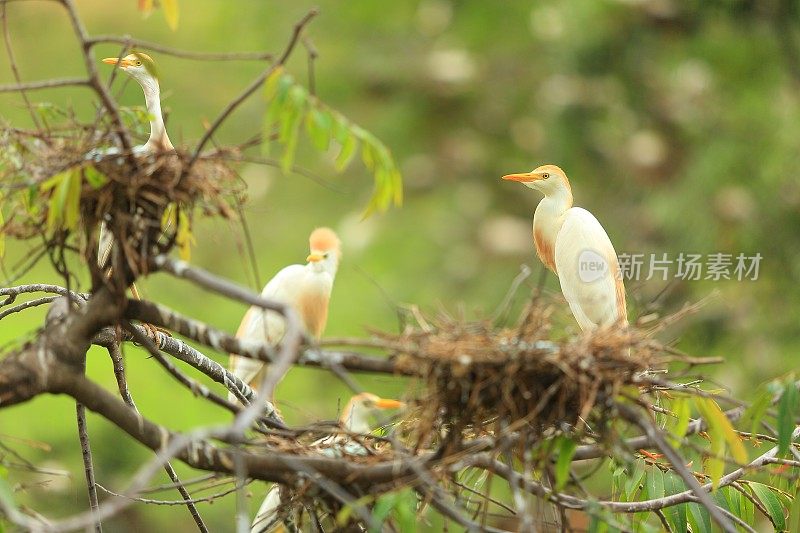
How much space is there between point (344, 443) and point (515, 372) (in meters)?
0.39

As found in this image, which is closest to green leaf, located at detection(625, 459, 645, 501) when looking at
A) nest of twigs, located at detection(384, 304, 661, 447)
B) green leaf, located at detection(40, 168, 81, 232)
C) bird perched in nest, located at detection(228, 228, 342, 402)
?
nest of twigs, located at detection(384, 304, 661, 447)

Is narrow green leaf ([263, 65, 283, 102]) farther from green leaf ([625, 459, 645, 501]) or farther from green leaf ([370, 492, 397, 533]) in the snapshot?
green leaf ([625, 459, 645, 501])

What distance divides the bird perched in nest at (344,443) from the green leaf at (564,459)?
25cm

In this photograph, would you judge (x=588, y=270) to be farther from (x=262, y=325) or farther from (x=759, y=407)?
(x=759, y=407)

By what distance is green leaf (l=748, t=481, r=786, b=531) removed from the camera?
2627 millimetres

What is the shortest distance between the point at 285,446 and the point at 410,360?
0.99 ft

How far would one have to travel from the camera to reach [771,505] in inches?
104

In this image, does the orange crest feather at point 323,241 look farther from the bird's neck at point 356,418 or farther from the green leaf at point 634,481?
the green leaf at point 634,481

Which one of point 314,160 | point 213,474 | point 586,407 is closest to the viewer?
point 586,407

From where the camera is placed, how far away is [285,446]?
203 cm

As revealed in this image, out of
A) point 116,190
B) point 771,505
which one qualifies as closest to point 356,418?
point 771,505

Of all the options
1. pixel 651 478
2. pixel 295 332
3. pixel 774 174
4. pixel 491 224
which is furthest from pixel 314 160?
pixel 295 332

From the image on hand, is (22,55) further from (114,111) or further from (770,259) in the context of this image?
(114,111)

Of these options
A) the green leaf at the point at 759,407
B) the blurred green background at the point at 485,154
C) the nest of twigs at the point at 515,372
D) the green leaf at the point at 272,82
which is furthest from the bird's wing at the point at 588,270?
the blurred green background at the point at 485,154
